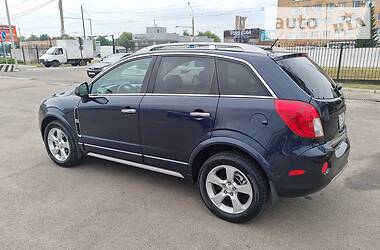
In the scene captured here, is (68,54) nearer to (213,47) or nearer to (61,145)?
(61,145)

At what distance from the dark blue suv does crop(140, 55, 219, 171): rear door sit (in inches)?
0.4

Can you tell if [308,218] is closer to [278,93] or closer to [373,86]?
[278,93]

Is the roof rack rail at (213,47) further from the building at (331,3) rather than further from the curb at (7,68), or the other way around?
the building at (331,3)

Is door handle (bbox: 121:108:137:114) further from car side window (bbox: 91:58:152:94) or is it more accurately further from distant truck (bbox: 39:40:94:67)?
distant truck (bbox: 39:40:94:67)

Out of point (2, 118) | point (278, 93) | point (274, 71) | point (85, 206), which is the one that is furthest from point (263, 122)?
point (2, 118)

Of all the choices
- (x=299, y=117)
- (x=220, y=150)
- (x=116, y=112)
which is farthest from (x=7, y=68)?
(x=299, y=117)

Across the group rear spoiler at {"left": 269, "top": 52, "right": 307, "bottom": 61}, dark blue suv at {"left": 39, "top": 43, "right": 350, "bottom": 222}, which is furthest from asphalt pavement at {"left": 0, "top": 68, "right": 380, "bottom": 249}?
rear spoiler at {"left": 269, "top": 52, "right": 307, "bottom": 61}

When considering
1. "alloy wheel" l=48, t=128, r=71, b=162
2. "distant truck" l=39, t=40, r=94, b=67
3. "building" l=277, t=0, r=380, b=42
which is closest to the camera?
"alloy wheel" l=48, t=128, r=71, b=162

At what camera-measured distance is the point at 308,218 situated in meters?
3.17

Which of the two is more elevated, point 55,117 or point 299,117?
point 299,117

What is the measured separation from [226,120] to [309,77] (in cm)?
94

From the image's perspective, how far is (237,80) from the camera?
301cm

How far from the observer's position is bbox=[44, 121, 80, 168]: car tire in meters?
4.39

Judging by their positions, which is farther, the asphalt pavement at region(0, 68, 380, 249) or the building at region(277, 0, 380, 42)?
the building at region(277, 0, 380, 42)
